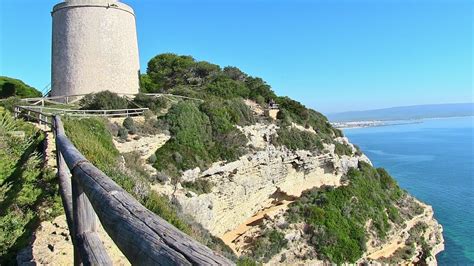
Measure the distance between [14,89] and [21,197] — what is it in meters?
26.9

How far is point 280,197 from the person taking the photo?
21.9 meters

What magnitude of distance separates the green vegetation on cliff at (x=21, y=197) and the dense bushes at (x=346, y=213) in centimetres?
1452

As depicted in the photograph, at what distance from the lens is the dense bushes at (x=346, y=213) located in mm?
18906

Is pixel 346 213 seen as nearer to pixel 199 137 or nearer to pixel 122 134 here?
pixel 199 137

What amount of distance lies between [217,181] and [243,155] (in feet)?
7.33

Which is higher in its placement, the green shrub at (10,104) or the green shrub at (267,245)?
the green shrub at (10,104)

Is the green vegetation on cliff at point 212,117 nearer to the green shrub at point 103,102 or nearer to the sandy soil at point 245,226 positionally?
the green shrub at point 103,102

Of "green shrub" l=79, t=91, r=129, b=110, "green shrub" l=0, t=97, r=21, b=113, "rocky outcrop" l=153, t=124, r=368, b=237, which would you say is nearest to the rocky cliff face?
"rocky outcrop" l=153, t=124, r=368, b=237

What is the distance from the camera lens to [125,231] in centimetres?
144

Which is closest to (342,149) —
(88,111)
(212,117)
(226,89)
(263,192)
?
(263,192)

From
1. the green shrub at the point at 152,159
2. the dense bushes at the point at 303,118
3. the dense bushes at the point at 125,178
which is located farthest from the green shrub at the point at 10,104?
the dense bushes at the point at 303,118

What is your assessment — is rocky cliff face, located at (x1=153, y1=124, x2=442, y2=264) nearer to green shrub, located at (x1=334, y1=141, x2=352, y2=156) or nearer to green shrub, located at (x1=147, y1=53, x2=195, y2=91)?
green shrub, located at (x1=334, y1=141, x2=352, y2=156)

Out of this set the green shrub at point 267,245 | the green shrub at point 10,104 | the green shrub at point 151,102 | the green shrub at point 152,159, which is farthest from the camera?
the green shrub at point 151,102

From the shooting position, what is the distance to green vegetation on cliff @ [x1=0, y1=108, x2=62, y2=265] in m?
4.73
